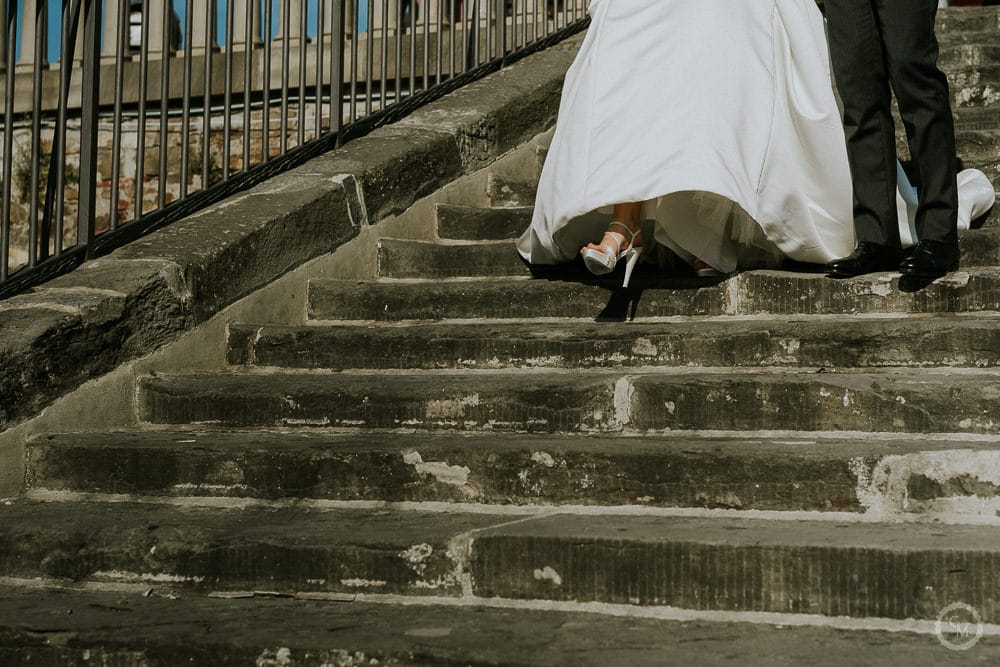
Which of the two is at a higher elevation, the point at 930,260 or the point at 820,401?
the point at 930,260

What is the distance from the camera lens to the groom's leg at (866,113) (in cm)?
354

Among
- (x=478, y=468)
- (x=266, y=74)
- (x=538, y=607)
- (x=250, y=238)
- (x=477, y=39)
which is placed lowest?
(x=538, y=607)

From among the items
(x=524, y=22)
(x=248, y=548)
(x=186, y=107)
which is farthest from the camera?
(x=524, y=22)

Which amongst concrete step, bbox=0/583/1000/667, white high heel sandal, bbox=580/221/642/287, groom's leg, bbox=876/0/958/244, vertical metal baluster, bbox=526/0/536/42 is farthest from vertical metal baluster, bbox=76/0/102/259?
vertical metal baluster, bbox=526/0/536/42

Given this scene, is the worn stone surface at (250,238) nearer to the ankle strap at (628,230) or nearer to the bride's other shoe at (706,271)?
the ankle strap at (628,230)

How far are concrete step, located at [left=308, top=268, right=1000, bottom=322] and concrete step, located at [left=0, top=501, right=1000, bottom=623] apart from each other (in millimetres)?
1066

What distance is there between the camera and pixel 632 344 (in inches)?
127

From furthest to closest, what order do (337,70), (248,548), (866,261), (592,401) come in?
(337,70) < (866,261) < (592,401) < (248,548)

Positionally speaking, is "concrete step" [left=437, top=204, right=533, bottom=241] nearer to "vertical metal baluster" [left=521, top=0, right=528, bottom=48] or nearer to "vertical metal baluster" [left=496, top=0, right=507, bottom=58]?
"vertical metal baluster" [left=496, top=0, right=507, bottom=58]

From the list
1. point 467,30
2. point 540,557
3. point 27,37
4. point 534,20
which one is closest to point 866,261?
point 540,557

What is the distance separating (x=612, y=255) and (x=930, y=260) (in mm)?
936

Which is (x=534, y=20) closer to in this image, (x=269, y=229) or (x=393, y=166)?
(x=393, y=166)

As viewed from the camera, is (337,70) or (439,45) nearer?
(337,70)

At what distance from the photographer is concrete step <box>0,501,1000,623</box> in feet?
7.12
